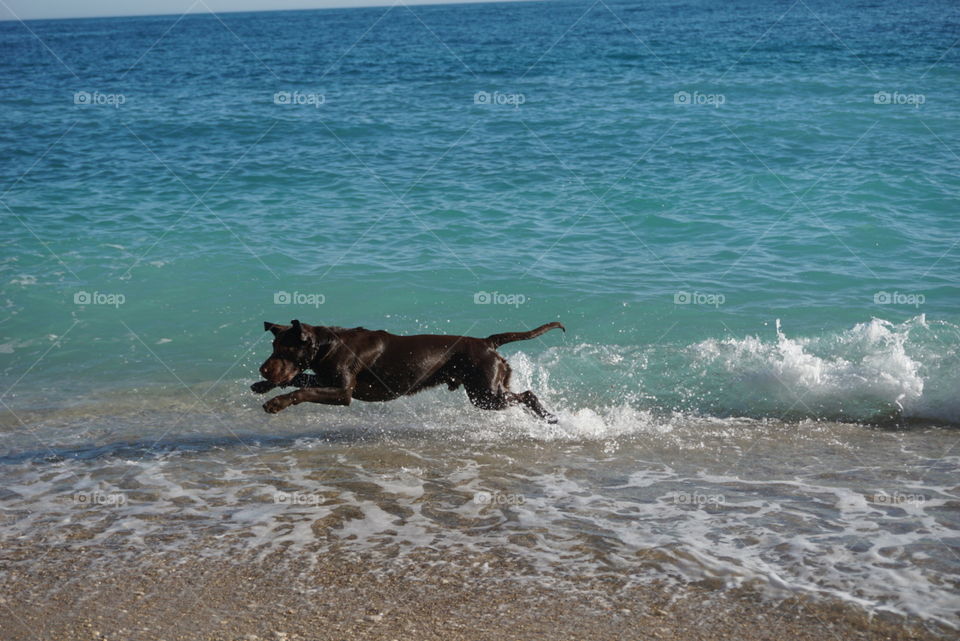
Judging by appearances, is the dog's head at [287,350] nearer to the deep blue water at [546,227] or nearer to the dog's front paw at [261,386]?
the dog's front paw at [261,386]

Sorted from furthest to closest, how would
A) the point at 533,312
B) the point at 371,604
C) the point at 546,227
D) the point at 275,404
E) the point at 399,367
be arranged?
the point at 546,227 → the point at 533,312 → the point at 399,367 → the point at 275,404 → the point at 371,604

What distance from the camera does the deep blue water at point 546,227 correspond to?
974 centimetres

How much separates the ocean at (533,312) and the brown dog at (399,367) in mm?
381

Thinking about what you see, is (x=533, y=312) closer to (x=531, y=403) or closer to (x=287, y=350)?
(x=531, y=403)

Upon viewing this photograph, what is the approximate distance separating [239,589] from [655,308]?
7.07 metres

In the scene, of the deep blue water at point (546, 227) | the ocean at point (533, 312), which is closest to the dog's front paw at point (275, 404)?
the ocean at point (533, 312)

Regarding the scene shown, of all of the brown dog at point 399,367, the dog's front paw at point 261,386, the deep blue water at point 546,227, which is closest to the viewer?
the dog's front paw at point 261,386

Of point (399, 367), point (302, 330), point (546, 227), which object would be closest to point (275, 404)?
point (302, 330)

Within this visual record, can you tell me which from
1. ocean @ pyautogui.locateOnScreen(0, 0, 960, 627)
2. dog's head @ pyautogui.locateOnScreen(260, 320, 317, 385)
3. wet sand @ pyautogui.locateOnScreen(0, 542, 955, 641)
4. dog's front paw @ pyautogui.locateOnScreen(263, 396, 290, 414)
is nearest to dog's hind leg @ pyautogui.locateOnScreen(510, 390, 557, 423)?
ocean @ pyautogui.locateOnScreen(0, 0, 960, 627)

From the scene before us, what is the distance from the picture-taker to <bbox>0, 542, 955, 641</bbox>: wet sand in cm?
457

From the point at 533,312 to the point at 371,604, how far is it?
6730 mm

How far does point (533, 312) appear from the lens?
445 inches

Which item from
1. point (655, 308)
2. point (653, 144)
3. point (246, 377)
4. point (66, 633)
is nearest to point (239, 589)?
point (66, 633)

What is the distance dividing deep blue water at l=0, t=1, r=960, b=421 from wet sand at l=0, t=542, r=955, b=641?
3.83 meters
